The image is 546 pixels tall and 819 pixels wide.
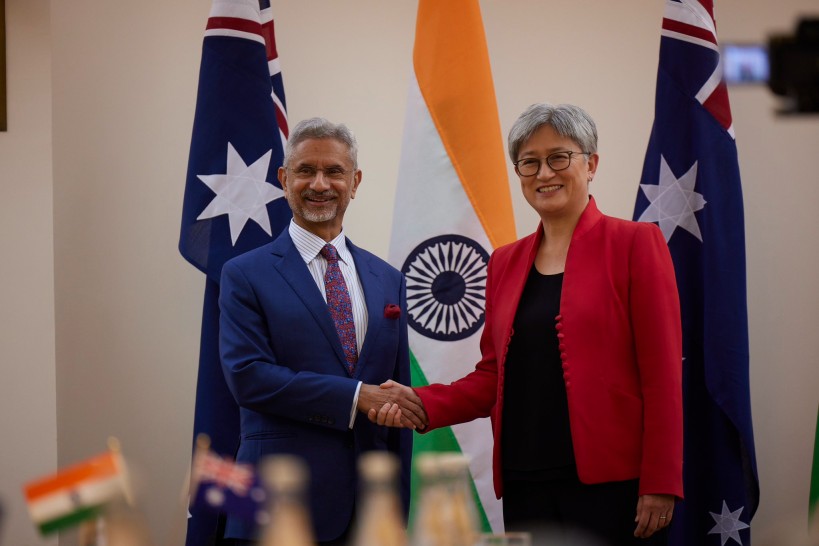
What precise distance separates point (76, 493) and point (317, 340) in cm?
119

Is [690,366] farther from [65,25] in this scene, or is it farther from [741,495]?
[65,25]

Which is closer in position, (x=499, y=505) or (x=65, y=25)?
(x=499, y=505)

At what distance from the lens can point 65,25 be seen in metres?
3.46

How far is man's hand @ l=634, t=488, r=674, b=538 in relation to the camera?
2.15 meters

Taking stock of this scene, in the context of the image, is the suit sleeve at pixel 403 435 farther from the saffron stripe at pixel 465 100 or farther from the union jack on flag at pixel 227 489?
the union jack on flag at pixel 227 489

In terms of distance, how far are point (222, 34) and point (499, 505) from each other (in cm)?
190

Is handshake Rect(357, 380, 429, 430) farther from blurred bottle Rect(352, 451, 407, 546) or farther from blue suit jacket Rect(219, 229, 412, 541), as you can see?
blurred bottle Rect(352, 451, 407, 546)

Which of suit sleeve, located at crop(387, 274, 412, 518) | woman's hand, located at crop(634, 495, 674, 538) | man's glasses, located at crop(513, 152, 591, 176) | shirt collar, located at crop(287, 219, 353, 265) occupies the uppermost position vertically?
man's glasses, located at crop(513, 152, 591, 176)

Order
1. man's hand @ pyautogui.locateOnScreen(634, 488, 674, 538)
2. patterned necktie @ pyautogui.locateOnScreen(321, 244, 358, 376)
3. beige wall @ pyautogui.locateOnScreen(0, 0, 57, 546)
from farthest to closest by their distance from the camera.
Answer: beige wall @ pyautogui.locateOnScreen(0, 0, 57, 546) < patterned necktie @ pyautogui.locateOnScreen(321, 244, 358, 376) < man's hand @ pyautogui.locateOnScreen(634, 488, 674, 538)

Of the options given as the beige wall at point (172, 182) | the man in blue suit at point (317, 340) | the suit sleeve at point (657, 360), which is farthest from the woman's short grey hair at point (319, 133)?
the beige wall at point (172, 182)

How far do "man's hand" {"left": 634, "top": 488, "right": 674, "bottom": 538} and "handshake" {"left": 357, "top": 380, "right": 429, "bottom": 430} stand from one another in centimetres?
63

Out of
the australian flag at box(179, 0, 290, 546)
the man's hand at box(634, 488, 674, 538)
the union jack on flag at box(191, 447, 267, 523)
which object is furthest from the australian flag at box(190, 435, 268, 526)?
the australian flag at box(179, 0, 290, 546)

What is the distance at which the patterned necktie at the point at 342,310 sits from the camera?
2445mm

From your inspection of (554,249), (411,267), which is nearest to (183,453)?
(411,267)
